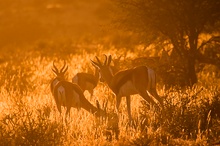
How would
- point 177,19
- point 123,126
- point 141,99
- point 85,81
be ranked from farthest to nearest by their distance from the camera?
point 177,19
point 85,81
point 141,99
point 123,126

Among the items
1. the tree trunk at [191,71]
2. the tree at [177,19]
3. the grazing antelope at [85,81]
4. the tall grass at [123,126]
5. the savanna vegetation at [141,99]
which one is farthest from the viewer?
the tree trunk at [191,71]

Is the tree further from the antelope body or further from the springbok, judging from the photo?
the antelope body

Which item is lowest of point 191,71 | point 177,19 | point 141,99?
point 141,99

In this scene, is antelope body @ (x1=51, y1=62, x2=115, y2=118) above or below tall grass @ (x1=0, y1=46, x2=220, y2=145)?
above

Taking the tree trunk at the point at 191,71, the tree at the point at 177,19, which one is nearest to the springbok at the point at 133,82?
the tree at the point at 177,19

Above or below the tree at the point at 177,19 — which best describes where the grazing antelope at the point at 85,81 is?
below

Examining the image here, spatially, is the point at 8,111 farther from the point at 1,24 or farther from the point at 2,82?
the point at 1,24

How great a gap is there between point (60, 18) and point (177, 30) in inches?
1329

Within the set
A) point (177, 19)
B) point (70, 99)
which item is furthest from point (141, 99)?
point (177, 19)

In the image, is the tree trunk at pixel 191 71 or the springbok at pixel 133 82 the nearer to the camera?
the springbok at pixel 133 82

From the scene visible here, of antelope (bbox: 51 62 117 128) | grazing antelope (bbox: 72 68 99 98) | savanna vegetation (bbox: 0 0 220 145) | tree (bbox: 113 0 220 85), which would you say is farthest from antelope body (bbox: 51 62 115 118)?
tree (bbox: 113 0 220 85)

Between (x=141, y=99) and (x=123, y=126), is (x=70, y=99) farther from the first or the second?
(x=141, y=99)

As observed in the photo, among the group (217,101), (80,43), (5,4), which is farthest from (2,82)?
(5,4)

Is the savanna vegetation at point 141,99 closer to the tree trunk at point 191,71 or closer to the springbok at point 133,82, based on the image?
the tree trunk at point 191,71
